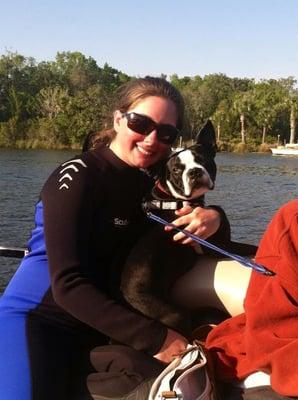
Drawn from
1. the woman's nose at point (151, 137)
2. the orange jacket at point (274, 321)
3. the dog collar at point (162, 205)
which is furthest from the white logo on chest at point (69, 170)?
the orange jacket at point (274, 321)

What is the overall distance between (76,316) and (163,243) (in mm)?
703

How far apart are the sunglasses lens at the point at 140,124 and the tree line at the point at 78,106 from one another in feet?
185

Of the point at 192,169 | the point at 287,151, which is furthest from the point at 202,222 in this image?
the point at 287,151

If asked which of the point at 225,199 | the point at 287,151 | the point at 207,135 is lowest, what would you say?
the point at 287,151

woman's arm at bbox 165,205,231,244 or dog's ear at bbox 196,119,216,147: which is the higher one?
dog's ear at bbox 196,119,216,147

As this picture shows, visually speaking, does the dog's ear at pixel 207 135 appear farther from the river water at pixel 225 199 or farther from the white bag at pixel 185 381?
the river water at pixel 225 199

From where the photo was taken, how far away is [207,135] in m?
3.67

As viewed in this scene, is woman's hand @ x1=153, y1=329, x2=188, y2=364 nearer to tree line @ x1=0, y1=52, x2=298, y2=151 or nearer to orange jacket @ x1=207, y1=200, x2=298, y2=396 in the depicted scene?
orange jacket @ x1=207, y1=200, x2=298, y2=396

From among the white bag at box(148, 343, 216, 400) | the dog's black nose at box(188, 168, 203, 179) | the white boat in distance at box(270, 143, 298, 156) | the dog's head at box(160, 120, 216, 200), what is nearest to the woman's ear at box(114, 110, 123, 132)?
the dog's head at box(160, 120, 216, 200)

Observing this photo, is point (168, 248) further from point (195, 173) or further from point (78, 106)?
point (78, 106)

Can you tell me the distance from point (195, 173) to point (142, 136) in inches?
25.5

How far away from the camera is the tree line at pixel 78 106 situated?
6519cm

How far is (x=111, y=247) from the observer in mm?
2869

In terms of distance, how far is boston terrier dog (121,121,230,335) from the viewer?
2896 mm
